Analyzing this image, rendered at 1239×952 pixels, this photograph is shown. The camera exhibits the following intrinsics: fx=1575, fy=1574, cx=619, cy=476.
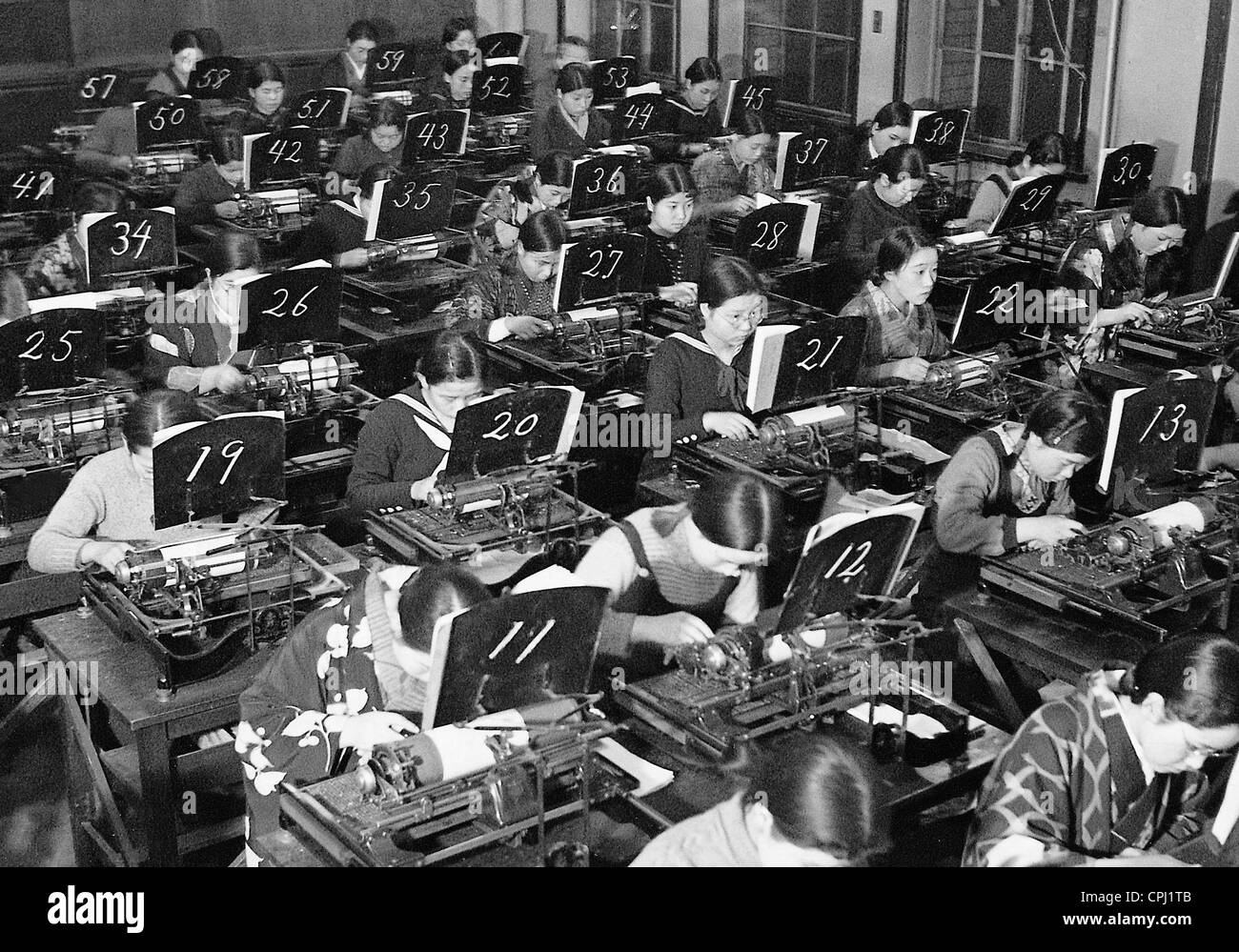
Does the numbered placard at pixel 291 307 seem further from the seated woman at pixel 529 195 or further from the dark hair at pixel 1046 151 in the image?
the dark hair at pixel 1046 151

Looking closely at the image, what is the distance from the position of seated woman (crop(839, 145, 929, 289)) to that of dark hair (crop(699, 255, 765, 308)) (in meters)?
2.16

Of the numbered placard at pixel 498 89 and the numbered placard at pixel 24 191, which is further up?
the numbered placard at pixel 498 89

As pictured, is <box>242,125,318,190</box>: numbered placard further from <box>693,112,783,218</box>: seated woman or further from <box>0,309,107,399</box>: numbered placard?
<box>0,309,107,399</box>: numbered placard

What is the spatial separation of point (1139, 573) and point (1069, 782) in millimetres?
1105

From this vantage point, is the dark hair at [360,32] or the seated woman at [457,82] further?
the dark hair at [360,32]

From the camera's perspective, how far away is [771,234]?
6.72 metres

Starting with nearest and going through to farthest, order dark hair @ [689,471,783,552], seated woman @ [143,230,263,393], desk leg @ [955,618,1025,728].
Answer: dark hair @ [689,471,783,552] < desk leg @ [955,618,1025,728] < seated woman @ [143,230,263,393]

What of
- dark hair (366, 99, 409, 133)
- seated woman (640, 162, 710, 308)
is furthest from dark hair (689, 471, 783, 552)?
dark hair (366, 99, 409, 133)

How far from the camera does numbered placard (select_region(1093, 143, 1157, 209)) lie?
7.35 meters

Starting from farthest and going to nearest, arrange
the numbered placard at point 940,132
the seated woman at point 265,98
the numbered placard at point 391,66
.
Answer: the numbered placard at point 391,66 < the seated woman at point 265,98 < the numbered placard at point 940,132

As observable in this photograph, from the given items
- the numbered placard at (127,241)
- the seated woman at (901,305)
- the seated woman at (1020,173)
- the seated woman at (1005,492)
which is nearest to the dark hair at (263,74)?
the numbered placard at (127,241)

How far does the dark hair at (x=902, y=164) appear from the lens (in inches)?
283

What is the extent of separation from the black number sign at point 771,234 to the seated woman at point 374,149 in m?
2.83
